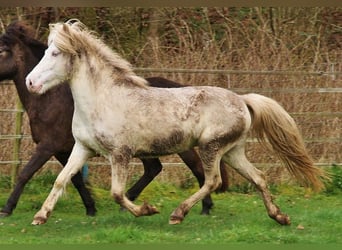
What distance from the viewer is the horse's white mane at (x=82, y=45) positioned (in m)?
7.51

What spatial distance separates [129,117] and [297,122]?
4.34 metres

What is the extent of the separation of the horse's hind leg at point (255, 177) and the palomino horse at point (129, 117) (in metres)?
0.01

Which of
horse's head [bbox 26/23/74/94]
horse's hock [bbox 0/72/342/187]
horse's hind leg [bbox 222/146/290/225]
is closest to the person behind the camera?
horse's head [bbox 26/23/74/94]

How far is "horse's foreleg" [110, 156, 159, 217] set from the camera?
742 centimetres

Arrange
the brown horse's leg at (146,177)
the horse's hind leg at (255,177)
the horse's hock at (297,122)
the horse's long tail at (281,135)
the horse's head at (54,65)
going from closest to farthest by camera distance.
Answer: the horse's head at (54,65) → the horse's hind leg at (255,177) → the horse's long tail at (281,135) → the brown horse's leg at (146,177) → the horse's hock at (297,122)

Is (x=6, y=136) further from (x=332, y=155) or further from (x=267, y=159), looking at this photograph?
(x=332, y=155)

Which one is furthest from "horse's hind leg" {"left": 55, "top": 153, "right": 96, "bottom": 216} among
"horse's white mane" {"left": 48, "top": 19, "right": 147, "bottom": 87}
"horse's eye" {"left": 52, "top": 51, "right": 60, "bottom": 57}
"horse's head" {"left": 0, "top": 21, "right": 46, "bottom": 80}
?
"horse's eye" {"left": 52, "top": 51, "right": 60, "bottom": 57}

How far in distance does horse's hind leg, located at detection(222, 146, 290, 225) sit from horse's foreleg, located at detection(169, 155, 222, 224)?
274 millimetres

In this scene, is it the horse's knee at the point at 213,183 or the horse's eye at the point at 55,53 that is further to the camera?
the horse's knee at the point at 213,183

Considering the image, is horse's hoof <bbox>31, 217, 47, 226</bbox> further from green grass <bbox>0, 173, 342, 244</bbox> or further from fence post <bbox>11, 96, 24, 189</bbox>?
fence post <bbox>11, 96, 24, 189</bbox>

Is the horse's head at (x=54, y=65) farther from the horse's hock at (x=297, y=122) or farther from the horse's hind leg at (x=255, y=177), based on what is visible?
the horse's hock at (x=297, y=122)

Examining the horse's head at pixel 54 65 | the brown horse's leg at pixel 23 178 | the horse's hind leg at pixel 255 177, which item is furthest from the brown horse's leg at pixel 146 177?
the horse's head at pixel 54 65

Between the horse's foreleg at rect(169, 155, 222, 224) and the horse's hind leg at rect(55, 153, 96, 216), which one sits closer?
the horse's foreleg at rect(169, 155, 222, 224)

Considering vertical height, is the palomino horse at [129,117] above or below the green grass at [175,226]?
above
